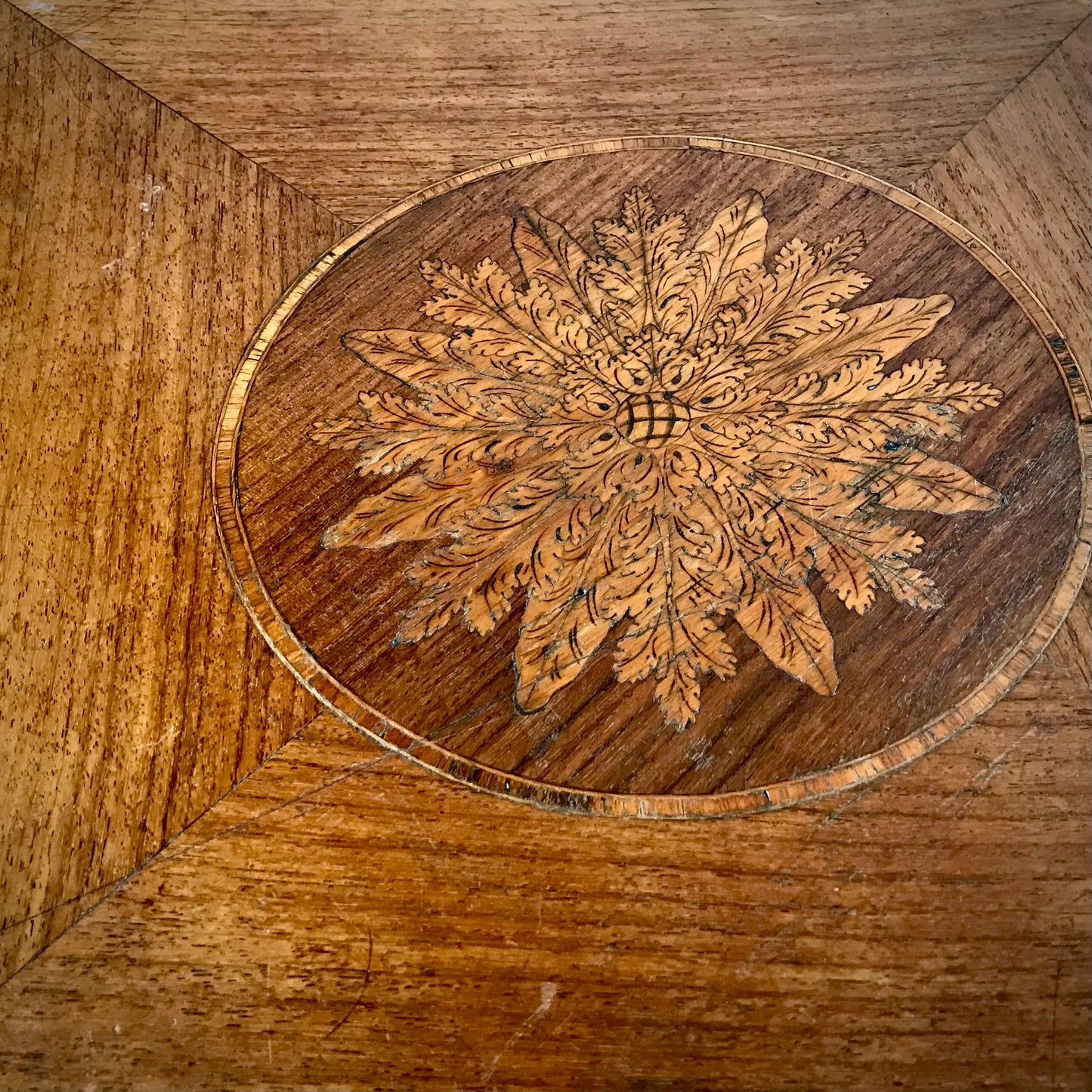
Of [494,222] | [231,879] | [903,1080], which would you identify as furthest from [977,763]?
[494,222]

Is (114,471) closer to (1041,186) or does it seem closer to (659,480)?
(659,480)

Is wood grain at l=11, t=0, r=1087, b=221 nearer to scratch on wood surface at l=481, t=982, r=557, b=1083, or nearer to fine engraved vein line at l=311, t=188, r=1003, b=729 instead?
fine engraved vein line at l=311, t=188, r=1003, b=729

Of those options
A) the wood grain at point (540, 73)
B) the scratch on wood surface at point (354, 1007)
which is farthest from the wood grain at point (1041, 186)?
the scratch on wood surface at point (354, 1007)

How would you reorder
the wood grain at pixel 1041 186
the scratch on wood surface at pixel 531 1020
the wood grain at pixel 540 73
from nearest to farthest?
the scratch on wood surface at pixel 531 1020 < the wood grain at pixel 1041 186 < the wood grain at pixel 540 73

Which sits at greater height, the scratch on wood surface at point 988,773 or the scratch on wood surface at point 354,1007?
the scratch on wood surface at point 354,1007

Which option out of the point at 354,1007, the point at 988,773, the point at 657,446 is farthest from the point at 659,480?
the point at 354,1007

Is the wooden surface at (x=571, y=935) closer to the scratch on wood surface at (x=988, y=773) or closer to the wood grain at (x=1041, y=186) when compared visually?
the scratch on wood surface at (x=988, y=773)

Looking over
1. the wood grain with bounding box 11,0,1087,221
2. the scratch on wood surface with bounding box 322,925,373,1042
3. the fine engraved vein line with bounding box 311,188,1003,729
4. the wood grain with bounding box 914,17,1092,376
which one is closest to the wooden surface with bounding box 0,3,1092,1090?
the scratch on wood surface with bounding box 322,925,373,1042
